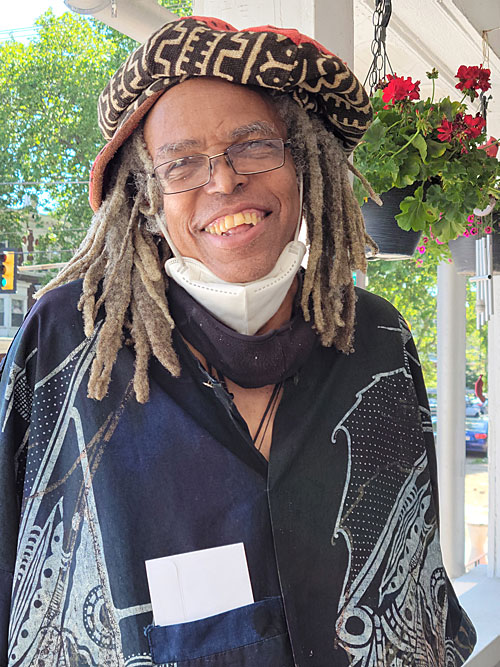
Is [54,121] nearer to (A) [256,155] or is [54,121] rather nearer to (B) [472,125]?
(B) [472,125]

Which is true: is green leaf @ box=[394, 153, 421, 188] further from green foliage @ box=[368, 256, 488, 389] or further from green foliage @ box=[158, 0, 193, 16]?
green foliage @ box=[368, 256, 488, 389]

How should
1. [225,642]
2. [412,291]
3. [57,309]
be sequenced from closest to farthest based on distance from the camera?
[225,642]
[57,309]
[412,291]

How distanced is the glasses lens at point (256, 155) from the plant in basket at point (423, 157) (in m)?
0.54

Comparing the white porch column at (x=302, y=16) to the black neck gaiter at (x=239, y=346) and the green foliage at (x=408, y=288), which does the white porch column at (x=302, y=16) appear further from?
the green foliage at (x=408, y=288)

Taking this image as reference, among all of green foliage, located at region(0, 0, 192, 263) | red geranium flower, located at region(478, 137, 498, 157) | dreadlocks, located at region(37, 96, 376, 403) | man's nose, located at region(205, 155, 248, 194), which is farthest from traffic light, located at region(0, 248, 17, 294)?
red geranium flower, located at region(478, 137, 498, 157)

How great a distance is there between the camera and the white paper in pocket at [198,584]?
111 centimetres

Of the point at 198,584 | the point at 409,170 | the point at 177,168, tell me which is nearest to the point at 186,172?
the point at 177,168

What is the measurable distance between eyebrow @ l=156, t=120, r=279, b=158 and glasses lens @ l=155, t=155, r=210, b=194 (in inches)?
0.7

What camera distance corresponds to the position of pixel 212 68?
119 cm

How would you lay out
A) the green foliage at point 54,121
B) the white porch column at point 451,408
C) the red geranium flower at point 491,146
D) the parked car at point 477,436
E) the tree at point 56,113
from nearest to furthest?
the red geranium flower at point 491,146, the green foliage at point 54,121, the tree at point 56,113, the white porch column at point 451,408, the parked car at point 477,436

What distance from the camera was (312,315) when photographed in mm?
1361

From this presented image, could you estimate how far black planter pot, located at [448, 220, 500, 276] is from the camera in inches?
94.9

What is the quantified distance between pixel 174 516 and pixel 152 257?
44 cm

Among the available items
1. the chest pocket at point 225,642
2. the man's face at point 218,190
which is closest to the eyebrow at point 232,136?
the man's face at point 218,190
